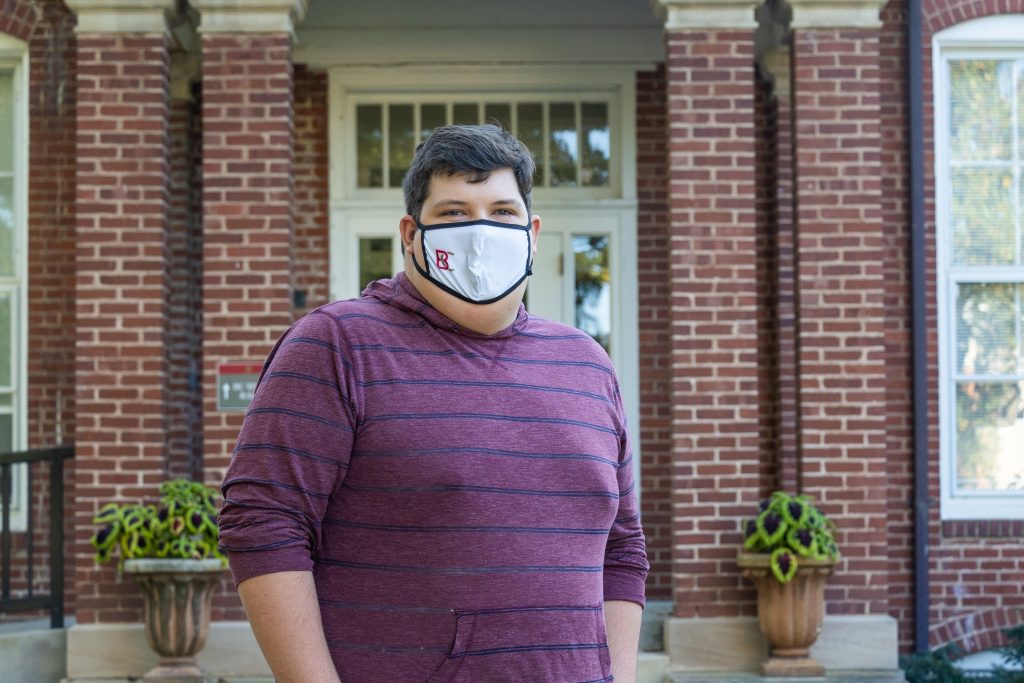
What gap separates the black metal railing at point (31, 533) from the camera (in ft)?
Result: 21.3

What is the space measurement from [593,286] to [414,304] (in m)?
5.82

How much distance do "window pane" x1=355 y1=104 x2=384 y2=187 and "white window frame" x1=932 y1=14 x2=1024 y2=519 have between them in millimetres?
3418

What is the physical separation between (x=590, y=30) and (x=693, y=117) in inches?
63.0

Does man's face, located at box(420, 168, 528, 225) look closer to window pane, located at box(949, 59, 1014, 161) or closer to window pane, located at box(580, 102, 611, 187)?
window pane, located at box(949, 59, 1014, 161)

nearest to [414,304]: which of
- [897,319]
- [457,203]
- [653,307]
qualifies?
[457,203]

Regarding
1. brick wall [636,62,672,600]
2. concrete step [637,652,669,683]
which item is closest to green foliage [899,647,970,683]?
concrete step [637,652,669,683]

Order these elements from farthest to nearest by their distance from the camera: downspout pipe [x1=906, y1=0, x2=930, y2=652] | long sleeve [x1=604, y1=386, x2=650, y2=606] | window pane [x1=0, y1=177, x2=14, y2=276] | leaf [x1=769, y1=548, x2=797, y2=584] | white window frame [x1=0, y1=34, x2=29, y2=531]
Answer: window pane [x1=0, y1=177, x2=14, y2=276] → white window frame [x1=0, y1=34, x2=29, y2=531] → downspout pipe [x1=906, y1=0, x2=930, y2=652] → leaf [x1=769, y1=548, x2=797, y2=584] → long sleeve [x1=604, y1=386, x2=650, y2=606]

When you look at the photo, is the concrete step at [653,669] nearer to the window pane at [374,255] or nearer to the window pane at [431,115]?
the window pane at [374,255]

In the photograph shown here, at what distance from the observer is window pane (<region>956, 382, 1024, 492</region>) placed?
7.16 m

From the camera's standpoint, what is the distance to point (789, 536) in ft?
20.0

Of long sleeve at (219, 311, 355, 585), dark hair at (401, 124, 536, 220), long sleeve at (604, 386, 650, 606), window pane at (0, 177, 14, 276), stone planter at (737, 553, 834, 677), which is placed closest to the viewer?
long sleeve at (219, 311, 355, 585)

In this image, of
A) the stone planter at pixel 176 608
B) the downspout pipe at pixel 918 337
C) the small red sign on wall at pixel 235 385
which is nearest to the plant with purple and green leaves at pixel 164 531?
the stone planter at pixel 176 608

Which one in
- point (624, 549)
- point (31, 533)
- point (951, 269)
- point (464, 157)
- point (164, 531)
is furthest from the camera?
point (951, 269)

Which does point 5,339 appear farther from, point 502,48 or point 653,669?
point 653,669
